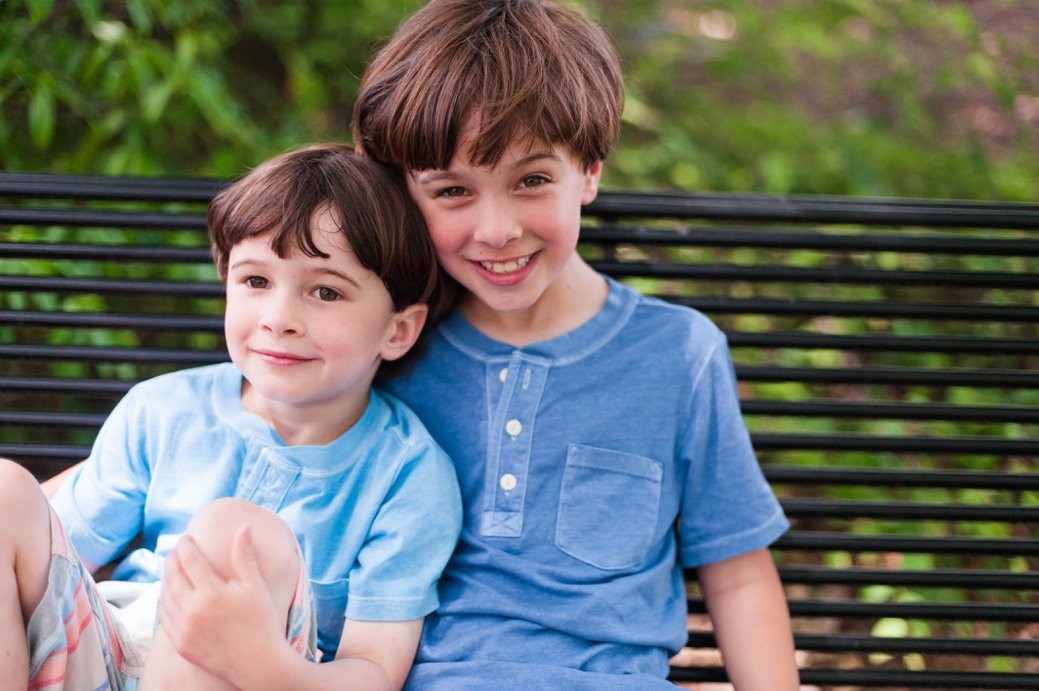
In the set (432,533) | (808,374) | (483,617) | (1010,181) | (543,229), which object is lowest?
(483,617)

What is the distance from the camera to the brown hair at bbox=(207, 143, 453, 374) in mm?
1857

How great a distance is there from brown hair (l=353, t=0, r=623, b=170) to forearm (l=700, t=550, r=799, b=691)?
852mm

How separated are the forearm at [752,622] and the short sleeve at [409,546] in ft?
1.84

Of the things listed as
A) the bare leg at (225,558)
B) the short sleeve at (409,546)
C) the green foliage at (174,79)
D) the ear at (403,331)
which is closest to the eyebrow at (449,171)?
the ear at (403,331)

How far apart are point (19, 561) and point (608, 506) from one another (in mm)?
1007

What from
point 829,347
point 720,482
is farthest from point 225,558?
point 829,347

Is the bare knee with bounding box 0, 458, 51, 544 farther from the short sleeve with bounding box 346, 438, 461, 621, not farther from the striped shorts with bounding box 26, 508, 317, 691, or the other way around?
the short sleeve with bounding box 346, 438, 461, 621

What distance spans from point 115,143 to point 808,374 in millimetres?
2149

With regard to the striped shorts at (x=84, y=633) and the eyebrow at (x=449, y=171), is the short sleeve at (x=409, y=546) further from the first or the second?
the eyebrow at (x=449, y=171)

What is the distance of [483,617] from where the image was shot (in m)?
1.97

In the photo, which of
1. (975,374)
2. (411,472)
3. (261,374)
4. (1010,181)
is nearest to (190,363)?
(261,374)

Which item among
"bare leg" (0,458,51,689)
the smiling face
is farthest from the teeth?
"bare leg" (0,458,51,689)

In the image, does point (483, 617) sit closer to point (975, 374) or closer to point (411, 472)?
point (411, 472)

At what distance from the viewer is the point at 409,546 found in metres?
1.87
